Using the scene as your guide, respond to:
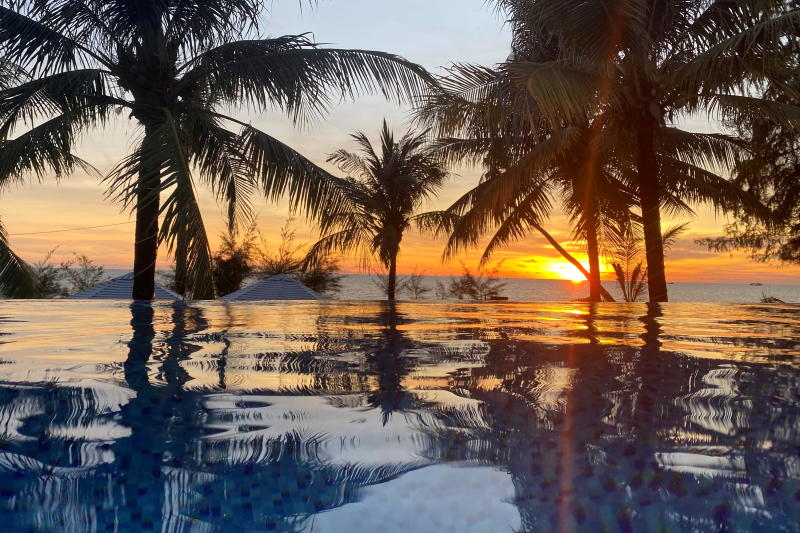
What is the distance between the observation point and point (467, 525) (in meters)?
1.00

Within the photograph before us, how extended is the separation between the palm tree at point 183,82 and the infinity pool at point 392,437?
490 centimetres

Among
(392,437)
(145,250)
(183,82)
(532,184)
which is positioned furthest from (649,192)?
(392,437)

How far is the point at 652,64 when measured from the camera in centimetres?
856

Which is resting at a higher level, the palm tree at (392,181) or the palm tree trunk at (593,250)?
the palm tree at (392,181)

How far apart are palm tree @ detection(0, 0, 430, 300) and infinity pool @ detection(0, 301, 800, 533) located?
4.90 meters

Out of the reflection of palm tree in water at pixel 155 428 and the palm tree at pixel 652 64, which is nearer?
the reflection of palm tree in water at pixel 155 428

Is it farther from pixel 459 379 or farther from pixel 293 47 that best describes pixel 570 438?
pixel 293 47

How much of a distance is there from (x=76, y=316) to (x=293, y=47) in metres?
4.47

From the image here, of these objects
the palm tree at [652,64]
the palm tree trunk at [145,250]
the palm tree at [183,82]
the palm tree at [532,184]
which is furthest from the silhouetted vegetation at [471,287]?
the palm tree at [183,82]

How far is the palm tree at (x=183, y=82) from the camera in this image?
7227 mm

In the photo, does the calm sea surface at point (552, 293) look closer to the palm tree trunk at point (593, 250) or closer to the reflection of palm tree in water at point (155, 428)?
the palm tree trunk at point (593, 250)

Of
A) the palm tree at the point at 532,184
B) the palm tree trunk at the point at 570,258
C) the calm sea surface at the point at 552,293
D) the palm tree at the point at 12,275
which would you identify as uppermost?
the palm tree at the point at 532,184

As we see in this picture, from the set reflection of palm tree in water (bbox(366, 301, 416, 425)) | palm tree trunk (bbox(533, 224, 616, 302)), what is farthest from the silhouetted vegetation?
reflection of palm tree in water (bbox(366, 301, 416, 425))

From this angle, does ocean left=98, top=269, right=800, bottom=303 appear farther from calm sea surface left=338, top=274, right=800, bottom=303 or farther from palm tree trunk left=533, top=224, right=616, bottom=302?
palm tree trunk left=533, top=224, right=616, bottom=302
